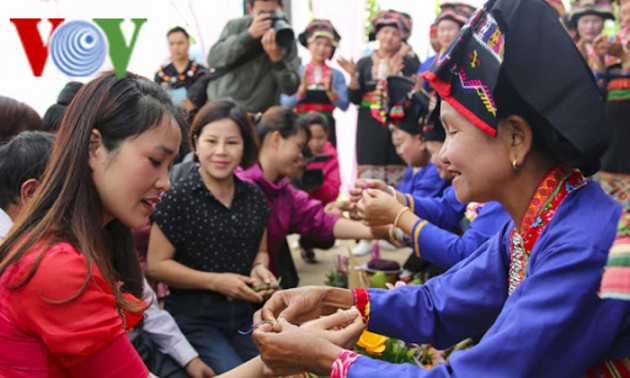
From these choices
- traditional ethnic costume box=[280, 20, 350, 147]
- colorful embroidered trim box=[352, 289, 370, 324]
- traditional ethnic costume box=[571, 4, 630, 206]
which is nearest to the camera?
colorful embroidered trim box=[352, 289, 370, 324]

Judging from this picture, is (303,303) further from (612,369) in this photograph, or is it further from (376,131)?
(376,131)

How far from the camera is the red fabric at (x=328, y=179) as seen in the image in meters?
5.85

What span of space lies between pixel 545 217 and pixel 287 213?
2.43 metres

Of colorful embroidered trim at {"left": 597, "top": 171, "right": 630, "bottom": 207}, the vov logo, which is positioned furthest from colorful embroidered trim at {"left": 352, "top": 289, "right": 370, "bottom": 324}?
colorful embroidered trim at {"left": 597, "top": 171, "right": 630, "bottom": 207}

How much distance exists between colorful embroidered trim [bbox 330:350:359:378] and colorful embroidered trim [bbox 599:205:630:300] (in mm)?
689

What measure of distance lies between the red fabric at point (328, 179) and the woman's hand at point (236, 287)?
2753 millimetres

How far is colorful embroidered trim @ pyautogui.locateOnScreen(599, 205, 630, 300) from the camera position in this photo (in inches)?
41.4

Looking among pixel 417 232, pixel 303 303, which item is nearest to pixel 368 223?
pixel 417 232

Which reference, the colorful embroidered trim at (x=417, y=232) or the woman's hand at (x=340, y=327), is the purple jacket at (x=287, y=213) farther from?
the woman's hand at (x=340, y=327)

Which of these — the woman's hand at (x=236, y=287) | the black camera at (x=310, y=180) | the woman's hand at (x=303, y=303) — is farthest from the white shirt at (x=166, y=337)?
the black camera at (x=310, y=180)

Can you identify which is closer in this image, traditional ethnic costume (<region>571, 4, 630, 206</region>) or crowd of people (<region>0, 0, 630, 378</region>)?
crowd of people (<region>0, 0, 630, 378</region>)

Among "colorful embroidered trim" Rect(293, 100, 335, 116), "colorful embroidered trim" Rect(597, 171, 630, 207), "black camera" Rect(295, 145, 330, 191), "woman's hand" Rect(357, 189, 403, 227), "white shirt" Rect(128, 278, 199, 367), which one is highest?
"woman's hand" Rect(357, 189, 403, 227)

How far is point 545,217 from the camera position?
1589 mm

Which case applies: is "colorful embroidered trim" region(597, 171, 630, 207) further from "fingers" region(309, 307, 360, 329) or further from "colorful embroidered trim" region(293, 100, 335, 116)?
"fingers" region(309, 307, 360, 329)
